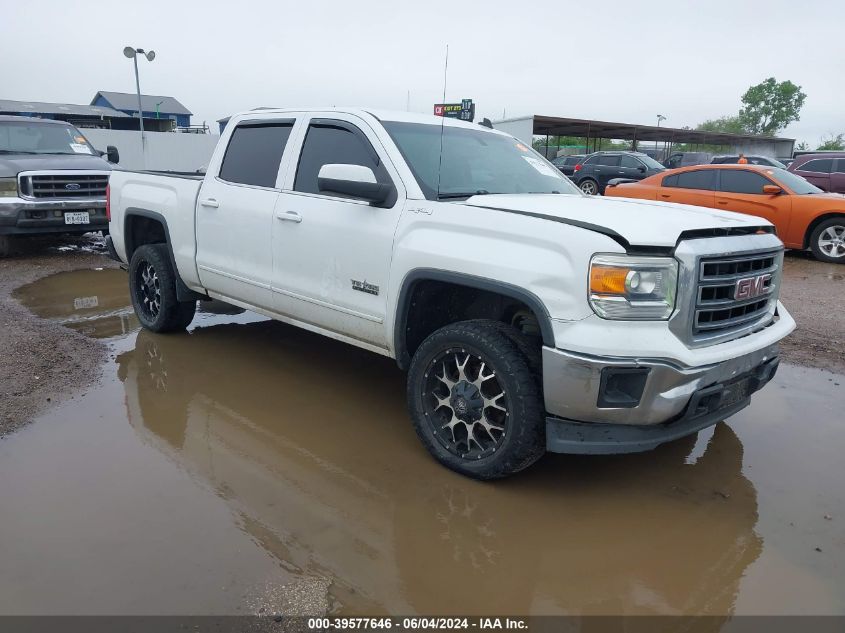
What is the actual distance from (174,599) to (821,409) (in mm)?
4167

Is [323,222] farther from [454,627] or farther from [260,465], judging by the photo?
[454,627]

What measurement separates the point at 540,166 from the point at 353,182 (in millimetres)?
1602

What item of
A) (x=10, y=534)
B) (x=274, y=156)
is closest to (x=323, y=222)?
(x=274, y=156)

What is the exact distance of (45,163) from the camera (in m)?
9.52

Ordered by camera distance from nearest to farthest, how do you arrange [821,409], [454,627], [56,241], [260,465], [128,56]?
[454,627] → [260,465] → [821,409] → [56,241] → [128,56]

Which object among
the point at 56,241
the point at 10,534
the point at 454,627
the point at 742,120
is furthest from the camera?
the point at 742,120

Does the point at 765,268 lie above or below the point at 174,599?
above

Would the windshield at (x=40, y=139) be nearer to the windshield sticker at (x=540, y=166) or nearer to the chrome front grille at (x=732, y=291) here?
the windshield sticker at (x=540, y=166)

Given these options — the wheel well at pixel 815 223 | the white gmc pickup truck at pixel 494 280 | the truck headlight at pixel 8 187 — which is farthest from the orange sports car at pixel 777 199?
the truck headlight at pixel 8 187

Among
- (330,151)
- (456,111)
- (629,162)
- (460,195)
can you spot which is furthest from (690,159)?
(460,195)

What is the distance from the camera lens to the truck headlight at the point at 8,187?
8.94m

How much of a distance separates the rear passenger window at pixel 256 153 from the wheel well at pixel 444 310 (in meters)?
1.56

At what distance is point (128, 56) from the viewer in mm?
17078

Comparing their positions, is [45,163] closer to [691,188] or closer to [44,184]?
[44,184]
